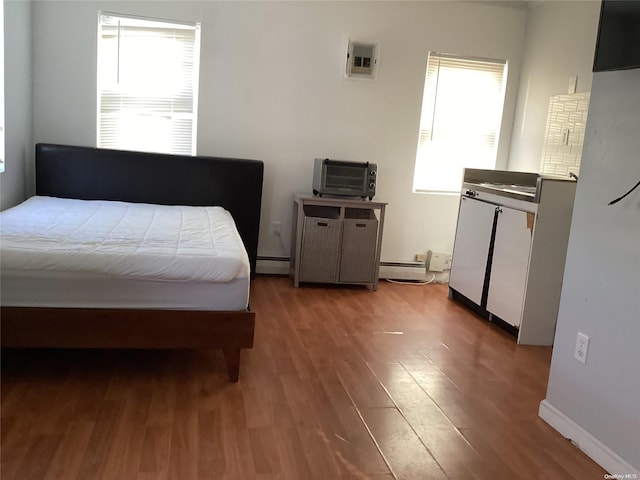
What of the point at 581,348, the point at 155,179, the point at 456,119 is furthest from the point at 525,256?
the point at 155,179

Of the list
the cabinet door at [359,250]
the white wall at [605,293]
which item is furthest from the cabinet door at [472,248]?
the white wall at [605,293]

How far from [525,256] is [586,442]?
1.48 metres

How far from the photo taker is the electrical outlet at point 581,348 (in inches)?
94.4

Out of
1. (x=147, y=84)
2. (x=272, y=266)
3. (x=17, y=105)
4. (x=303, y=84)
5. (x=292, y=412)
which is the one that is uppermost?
(x=303, y=84)

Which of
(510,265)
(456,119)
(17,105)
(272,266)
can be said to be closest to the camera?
(510,265)

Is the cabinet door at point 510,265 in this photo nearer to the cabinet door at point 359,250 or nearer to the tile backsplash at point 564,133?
the tile backsplash at point 564,133

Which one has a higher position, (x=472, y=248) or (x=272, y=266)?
(x=472, y=248)

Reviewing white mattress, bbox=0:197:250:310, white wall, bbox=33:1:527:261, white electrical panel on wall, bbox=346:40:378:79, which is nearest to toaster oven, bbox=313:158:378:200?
white wall, bbox=33:1:527:261

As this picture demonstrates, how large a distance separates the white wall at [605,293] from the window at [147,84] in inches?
129

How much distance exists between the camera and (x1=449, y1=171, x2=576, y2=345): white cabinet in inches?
140

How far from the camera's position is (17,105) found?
157 inches

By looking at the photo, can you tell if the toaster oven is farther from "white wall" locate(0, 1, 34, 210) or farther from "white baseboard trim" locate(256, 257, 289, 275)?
"white wall" locate(0, 1, 34, 210)

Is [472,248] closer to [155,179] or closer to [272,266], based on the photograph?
[272,266]

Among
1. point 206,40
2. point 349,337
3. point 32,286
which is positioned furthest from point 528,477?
point 206,40
